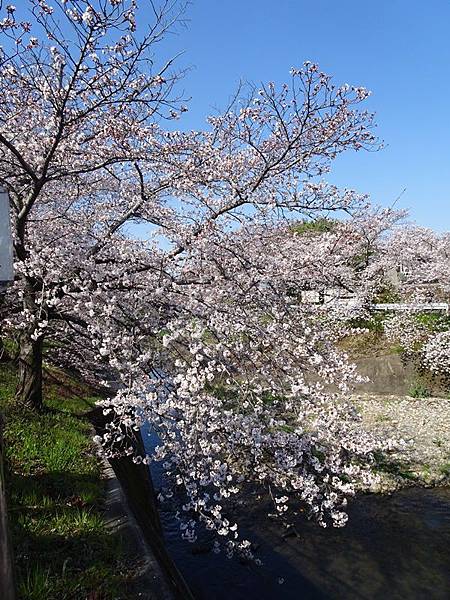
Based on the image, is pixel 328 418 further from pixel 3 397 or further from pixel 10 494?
pixel 3 397

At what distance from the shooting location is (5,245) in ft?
11.3

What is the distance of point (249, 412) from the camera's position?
5.21 meters

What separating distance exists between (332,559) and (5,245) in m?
6.69

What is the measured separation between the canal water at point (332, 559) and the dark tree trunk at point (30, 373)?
3.23m

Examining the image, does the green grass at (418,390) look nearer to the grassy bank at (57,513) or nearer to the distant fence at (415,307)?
the distant fence at (415,307)

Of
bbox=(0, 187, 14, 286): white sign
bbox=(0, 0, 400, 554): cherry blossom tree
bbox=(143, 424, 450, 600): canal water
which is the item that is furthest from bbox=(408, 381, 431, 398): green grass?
bbox=(0, 187, 14, 286): white sign

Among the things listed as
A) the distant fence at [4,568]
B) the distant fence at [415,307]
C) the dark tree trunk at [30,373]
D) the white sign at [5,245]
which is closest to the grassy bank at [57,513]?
the dark tree trunk at [30,373]

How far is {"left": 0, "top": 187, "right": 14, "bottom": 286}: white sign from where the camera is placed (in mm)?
3342

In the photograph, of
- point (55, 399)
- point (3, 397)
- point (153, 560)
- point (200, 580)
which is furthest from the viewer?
point (55, 399)

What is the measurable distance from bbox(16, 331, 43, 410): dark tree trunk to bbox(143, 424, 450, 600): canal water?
10.6 ft

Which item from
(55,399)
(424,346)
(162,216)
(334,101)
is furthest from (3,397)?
(424,346)

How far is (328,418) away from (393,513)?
5328 mm

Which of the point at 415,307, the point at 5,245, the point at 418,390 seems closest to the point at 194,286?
the point at 5,245

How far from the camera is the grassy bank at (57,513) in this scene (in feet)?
11.2
